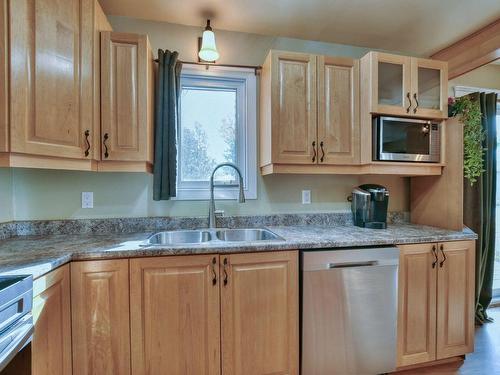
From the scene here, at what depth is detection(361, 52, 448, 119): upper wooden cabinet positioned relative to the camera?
188 cm

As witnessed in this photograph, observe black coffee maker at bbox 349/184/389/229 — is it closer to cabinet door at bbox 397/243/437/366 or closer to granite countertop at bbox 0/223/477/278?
granite countertop at bbox 0/223/477/278

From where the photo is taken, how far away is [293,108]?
1851mm

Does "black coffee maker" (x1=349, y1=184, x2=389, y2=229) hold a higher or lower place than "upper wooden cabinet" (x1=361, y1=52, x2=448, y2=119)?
lower

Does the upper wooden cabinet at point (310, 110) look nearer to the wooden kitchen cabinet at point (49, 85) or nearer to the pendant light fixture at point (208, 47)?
the pendant light fixture at point (208, 47)

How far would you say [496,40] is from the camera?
1.96m

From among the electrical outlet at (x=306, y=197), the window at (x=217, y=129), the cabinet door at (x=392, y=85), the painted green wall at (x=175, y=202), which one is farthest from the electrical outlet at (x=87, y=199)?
the cabinet door at (x=392, y=85)

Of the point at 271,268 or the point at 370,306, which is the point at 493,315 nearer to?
the point at 370,306

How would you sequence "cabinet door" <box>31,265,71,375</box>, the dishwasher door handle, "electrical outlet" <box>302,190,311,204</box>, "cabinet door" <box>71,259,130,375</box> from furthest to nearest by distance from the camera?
"electrical outlet" <box>302,190,311,204</box> < the dishwasher door handle < "cabinet door" <box>71,259,130,375</box> < "cabinet door" <box>31,265,71,375</box>

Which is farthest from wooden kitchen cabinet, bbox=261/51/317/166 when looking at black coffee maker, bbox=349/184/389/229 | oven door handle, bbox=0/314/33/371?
oven door handle, bbox=0/314/33/371

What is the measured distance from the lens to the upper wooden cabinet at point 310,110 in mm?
1833

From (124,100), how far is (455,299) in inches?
102

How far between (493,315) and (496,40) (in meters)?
2.50

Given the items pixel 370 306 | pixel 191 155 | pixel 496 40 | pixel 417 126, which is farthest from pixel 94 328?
pixel 496 40

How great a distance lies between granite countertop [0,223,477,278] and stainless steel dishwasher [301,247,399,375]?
0.09m
